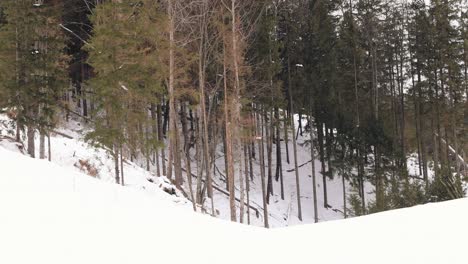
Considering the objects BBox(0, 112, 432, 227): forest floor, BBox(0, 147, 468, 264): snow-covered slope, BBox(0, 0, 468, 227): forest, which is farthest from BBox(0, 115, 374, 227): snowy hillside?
BBox(0, 147, 468, 264): snow-covered slope

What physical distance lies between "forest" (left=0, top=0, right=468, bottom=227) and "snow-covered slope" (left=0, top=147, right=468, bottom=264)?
8783mm

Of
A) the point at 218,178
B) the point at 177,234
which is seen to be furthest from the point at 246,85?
the point at 177,234

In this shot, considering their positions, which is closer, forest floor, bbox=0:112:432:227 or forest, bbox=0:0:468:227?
forest, bbox=0:0:468:227

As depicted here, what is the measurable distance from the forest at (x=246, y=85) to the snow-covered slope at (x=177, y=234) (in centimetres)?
878

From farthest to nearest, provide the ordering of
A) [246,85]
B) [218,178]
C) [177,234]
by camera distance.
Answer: [218,178]
[246,85]
[177,234]

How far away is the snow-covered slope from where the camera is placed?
4016 millimetres

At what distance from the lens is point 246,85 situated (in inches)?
725

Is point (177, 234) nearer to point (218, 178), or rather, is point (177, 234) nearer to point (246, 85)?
point (246, 85)

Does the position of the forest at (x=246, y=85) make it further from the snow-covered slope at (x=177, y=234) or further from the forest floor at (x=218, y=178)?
the snow-covered slope at (x=177, y=234)

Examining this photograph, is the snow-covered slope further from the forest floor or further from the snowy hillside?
the forest floor

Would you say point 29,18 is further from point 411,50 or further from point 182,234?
point 411,50

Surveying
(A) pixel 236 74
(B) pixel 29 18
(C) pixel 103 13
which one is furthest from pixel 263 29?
(B) pixel 29 18

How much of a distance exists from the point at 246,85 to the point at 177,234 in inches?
551

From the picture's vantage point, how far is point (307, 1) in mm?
25922
